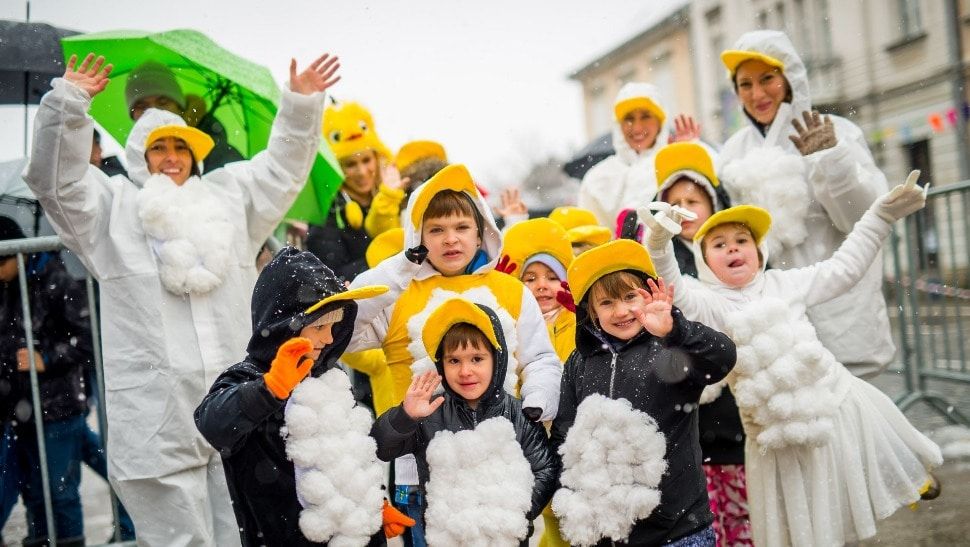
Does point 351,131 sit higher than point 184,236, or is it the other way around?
point 351,131

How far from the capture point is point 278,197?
4086 mm

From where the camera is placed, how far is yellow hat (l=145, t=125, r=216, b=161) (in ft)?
12.9

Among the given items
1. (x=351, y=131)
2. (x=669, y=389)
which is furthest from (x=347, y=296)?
(x=351, y=131)

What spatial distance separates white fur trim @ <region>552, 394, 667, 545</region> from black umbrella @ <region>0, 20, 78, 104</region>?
3.72 m

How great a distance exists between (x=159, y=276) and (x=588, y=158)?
16.1ft

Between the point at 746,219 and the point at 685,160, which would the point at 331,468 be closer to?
the point at 746,219

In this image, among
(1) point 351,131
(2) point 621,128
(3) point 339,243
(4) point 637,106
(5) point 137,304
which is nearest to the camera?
(5) point 137,304

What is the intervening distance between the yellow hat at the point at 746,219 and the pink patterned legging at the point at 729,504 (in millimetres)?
1030

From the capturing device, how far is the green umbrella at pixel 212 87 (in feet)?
14.2

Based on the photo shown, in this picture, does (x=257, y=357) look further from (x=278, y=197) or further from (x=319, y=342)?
(x=278, y=197)

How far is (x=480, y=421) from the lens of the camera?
3.05 metres

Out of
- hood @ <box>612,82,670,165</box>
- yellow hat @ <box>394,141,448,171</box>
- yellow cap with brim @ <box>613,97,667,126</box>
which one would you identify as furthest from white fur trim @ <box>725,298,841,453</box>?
yellow hat @ <box>394,141,448,171</box>

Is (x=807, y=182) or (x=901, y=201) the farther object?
(x=807, y=182)

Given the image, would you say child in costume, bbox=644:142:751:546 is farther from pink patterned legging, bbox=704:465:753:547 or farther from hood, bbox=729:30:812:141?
hood, bbox=729:30:812:141
